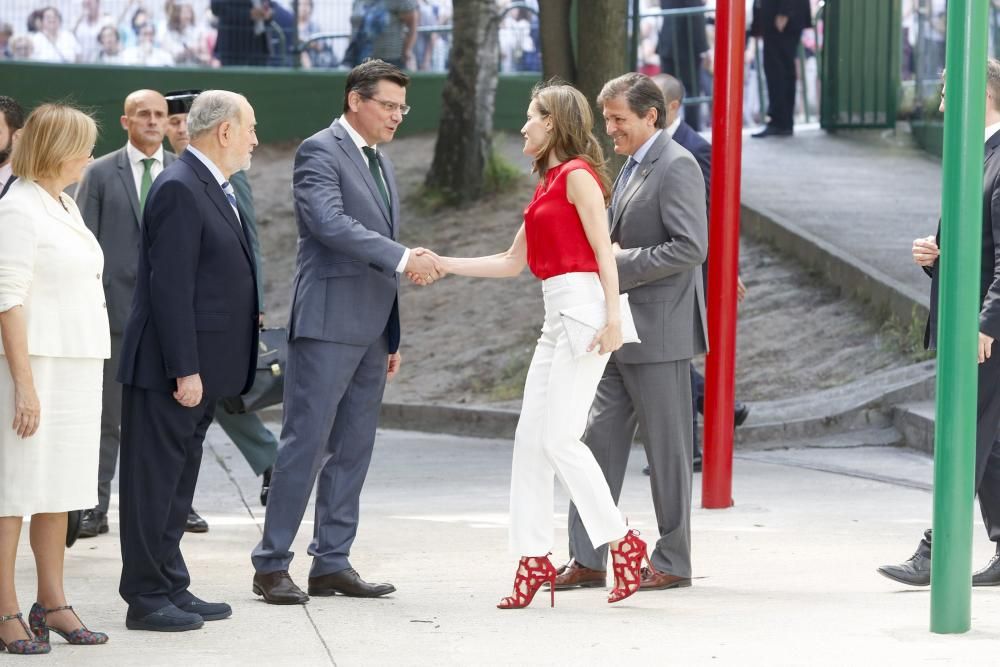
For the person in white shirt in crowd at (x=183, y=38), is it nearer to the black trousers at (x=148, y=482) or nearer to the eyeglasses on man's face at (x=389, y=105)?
the eyeglasses on man's face at (x=389, y=105)

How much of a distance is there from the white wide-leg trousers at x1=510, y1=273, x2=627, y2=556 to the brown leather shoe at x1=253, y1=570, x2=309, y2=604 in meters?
0.79

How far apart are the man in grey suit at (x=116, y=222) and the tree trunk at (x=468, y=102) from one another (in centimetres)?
918

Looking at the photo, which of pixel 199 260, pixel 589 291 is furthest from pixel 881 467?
pixel 199 260

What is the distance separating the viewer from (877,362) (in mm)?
10875

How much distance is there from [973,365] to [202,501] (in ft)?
14.6

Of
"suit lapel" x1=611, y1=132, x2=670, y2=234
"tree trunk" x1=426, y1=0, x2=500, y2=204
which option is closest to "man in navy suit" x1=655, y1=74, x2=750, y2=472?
"suit lapel" x1=611, y1=132, x2=670, y2=234

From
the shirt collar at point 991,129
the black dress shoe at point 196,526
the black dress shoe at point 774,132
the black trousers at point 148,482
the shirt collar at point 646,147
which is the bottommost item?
the black dress shoe at point 196,526

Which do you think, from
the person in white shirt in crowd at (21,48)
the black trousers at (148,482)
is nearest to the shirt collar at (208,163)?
the black trousers at (148,482)

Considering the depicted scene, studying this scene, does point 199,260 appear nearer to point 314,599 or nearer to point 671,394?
point 314,599

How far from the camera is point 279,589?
5738 mm

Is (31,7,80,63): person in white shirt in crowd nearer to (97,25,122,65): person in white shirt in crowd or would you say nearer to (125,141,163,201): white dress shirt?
(97,25,122,65): person in white shirt in crowd

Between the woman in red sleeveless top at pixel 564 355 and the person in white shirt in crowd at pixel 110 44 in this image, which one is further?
the person in white shirt in crowd at pixel 110 44

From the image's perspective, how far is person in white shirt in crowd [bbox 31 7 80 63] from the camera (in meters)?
19.5

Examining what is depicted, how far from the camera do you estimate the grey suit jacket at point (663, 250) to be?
19.6ft
